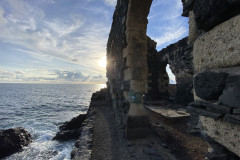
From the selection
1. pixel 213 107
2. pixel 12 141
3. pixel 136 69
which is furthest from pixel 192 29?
pixel 12 141

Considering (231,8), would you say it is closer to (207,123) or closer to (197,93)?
(197,93)

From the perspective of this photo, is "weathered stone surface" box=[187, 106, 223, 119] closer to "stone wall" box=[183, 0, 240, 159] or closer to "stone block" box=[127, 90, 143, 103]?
"stone wall" box=[183, 0, 240, 159]

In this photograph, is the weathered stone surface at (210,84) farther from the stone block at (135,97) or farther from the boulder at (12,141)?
the boulder at (12,141)

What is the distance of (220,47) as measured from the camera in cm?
109

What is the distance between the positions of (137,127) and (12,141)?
34.0ft


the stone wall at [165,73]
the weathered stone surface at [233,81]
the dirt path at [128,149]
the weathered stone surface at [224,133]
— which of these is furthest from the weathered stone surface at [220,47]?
the stone wall at [165,73]

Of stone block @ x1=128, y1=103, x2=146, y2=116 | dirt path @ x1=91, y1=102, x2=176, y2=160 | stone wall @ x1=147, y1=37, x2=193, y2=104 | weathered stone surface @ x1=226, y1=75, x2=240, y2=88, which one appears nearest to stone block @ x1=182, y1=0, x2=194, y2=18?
weathered stone surface @ x1=226, y1=75, x2=240, y2=88

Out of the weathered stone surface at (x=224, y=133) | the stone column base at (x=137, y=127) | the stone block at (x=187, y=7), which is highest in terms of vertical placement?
the stone block at (x=187, y=7)

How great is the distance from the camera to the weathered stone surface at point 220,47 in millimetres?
960

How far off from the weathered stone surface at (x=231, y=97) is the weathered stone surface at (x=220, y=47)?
0.67 ft

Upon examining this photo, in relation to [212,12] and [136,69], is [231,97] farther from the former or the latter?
[136,69]

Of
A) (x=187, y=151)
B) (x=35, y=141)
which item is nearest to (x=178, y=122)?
(x=187, y=151)

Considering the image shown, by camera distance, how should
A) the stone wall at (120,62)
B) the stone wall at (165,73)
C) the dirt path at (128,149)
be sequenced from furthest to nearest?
the stone wall at (165,73) < the stone wall at (120,62) < the dirt path at (128,149)

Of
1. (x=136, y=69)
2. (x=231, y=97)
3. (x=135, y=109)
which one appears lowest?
(x=135, y=109)
